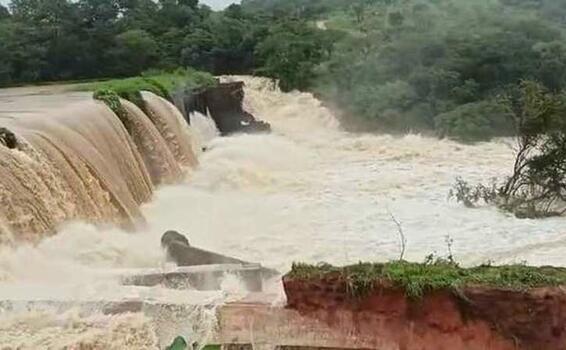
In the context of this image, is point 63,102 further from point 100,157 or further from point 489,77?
point 489,77

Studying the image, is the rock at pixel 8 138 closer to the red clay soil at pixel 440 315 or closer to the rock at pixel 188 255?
the rock at pixel 188 255

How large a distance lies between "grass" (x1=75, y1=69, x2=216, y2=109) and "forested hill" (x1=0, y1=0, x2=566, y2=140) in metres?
2.89

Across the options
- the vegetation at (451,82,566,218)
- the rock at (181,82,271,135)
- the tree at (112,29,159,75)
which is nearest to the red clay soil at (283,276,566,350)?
the vegetation at (451,82,566,218)

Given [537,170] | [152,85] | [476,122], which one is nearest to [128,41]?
[152,85]

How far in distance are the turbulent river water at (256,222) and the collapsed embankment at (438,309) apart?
2.63 feet

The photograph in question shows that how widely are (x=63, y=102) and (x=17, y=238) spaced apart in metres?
6.97

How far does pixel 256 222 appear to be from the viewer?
1110cm

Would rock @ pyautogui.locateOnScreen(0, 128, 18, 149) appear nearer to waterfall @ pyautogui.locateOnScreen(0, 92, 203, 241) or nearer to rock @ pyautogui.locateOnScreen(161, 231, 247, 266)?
waterfall @ pyautogui.locateOnScreen(0, 92, 203, 241)

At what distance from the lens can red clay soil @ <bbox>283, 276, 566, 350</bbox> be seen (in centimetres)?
554

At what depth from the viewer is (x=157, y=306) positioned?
5859mm

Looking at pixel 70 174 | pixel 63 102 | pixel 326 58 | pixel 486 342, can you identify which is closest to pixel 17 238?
pixel 70 174

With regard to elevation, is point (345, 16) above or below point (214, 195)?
above

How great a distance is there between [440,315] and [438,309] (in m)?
0.04

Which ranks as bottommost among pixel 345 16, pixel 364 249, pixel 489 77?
pixel 364 249
